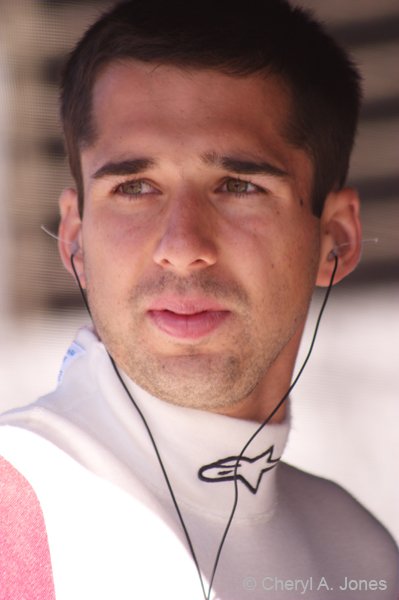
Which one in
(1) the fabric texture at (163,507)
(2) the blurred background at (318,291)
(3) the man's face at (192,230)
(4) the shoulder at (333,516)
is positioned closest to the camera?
(1) the fabric texture at (163,507)

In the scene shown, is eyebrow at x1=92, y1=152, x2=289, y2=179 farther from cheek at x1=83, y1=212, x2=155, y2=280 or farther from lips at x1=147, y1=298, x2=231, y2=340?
lips at x1=147, y1=298, x2=231, y2=340

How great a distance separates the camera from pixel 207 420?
1.06 metres

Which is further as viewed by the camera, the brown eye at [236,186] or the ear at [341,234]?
the ear at [341,234]

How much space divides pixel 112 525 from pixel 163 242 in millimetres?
486

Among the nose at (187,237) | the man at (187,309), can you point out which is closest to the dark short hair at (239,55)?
the man at (187,309)

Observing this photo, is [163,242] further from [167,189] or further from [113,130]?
[113,130]

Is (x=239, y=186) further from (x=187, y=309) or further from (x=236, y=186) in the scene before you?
(x=187, y=309)

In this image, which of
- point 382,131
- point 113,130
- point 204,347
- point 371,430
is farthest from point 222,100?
point 371,430

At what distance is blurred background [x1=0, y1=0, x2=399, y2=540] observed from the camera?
1.42 metres

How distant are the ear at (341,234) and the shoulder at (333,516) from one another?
1.60ft

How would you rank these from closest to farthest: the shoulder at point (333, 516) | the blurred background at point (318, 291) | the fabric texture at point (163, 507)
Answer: the fabric texture at point (163, 507) < the shoulder at point (333, 516) < the blurred background at point (318, 291)

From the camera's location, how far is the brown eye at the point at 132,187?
3.55ft

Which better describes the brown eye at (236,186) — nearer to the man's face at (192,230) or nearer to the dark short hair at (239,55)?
the man's face at (192,230)

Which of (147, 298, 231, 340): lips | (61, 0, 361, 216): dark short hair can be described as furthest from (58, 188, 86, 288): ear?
(147, 298, 231, 340): lips
